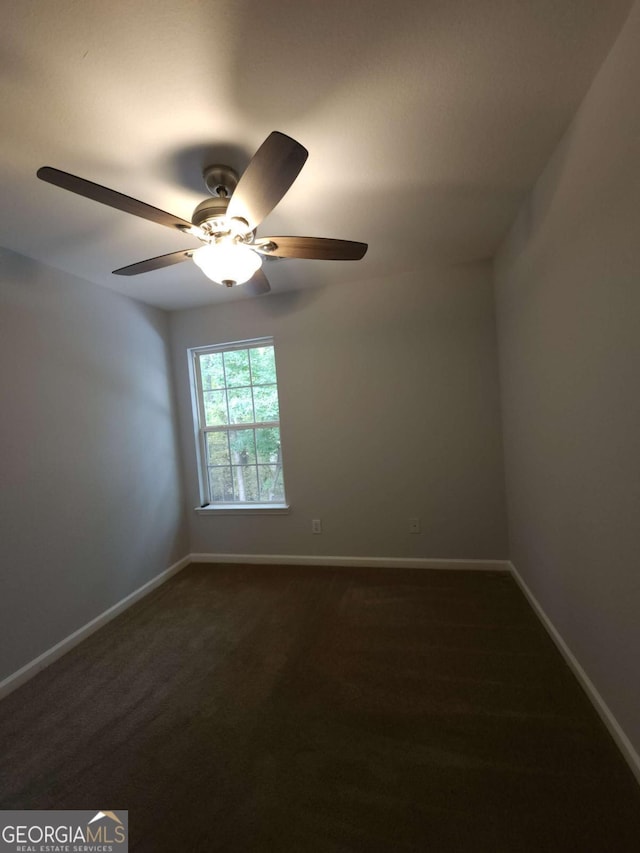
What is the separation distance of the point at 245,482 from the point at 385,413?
57.2 inches

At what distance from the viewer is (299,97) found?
3.71 ft

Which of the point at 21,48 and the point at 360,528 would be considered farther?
the point at 360,528

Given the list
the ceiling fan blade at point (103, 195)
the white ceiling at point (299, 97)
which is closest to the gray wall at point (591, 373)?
the white ceiling at point (299, 97)

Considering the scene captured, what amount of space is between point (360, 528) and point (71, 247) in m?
2.75

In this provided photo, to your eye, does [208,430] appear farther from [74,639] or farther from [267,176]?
[267,176]

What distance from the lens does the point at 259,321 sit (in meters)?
2.97

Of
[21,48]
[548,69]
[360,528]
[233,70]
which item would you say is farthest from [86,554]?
[548,69]

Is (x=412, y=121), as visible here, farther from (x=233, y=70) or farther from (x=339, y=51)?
(x=233, y=70)

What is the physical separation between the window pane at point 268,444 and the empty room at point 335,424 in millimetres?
134

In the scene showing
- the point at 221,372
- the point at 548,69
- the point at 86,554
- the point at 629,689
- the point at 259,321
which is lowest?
the point at 629,689

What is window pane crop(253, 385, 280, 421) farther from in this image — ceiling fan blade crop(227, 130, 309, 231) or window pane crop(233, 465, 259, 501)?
ceiling fan blade crop(227, 130, 309, 231)

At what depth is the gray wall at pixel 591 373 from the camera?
1.07 m

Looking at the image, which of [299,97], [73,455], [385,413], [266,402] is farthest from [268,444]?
[299,97]

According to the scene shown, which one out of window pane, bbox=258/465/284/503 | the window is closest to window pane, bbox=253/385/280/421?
the window
